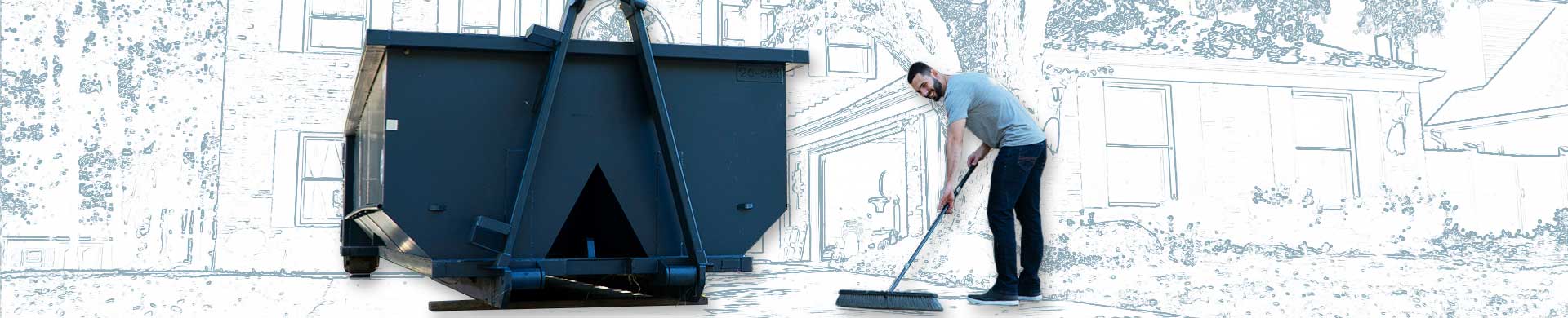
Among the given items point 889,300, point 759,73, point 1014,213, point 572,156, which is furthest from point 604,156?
point 1014,213

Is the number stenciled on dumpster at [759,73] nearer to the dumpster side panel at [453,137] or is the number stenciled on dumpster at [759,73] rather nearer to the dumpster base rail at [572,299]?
the dumpster side panel at [453,137]

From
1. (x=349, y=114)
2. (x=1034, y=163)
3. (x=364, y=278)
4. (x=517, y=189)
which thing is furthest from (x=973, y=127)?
(x=364, y=278)

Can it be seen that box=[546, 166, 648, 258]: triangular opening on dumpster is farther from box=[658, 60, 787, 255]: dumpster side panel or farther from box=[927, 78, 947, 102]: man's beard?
box=[927, 78, 947, 102]: man's beard

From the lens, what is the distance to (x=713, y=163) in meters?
3.74

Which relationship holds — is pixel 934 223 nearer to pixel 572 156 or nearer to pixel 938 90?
pixel 938 90

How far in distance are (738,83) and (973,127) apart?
1.35 m

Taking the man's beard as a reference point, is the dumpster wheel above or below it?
below

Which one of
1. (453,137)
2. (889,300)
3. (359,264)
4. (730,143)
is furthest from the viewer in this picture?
(359,264)

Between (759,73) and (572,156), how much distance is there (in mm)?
749

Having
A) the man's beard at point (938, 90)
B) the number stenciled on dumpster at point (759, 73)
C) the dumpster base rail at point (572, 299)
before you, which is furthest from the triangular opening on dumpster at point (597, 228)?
the man's beard at point (938, 90)

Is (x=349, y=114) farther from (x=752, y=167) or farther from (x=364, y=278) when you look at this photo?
(x=752, y=167)

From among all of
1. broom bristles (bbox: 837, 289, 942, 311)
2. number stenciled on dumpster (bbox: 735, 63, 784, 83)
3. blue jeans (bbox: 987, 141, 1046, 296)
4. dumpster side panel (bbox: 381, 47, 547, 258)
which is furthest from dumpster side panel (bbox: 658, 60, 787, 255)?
blue jeans (bbox: 987, 141, 1046, 296)

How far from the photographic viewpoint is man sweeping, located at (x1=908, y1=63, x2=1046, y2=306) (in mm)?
4414

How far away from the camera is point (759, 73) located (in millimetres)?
3820
